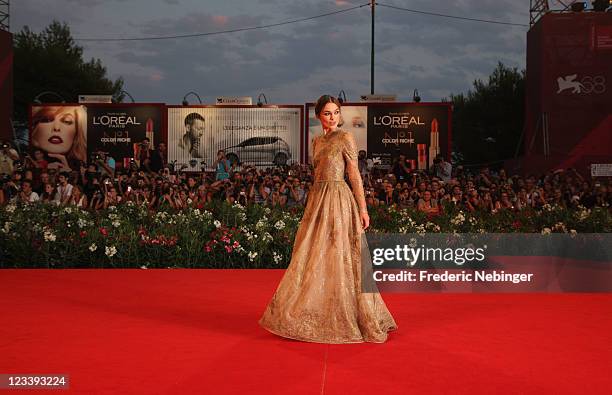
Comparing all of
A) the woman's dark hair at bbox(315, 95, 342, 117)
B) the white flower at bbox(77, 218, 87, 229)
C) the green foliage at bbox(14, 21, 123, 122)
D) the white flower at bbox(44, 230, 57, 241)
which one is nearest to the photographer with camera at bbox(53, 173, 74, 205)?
the white flower at bbox(77, 218, 87, 229)

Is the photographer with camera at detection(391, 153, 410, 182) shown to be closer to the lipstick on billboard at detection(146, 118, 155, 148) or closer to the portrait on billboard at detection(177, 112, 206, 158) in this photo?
the portrait on billboard at detection(177, 112, 206, 158)

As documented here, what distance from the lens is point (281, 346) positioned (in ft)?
16.7

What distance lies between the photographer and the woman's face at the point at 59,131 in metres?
22.2

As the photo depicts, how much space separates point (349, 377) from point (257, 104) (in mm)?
18779

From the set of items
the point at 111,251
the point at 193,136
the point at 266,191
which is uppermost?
the point at 193,136

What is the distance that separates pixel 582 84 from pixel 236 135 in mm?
11843

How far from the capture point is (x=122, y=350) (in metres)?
4.88

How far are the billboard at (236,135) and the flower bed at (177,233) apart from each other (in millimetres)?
11290

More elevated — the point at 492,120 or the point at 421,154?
the point at 492,120

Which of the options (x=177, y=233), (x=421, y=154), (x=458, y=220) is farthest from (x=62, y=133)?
(x=458, y=220)

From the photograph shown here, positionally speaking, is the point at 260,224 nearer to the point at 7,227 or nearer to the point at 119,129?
the point at 7,227

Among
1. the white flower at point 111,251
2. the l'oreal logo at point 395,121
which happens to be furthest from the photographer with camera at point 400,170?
the white flower at point 111,251

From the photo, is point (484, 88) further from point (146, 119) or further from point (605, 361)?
point (605, 361)

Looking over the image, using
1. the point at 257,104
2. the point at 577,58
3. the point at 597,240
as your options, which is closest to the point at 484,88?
the point at 577,58
